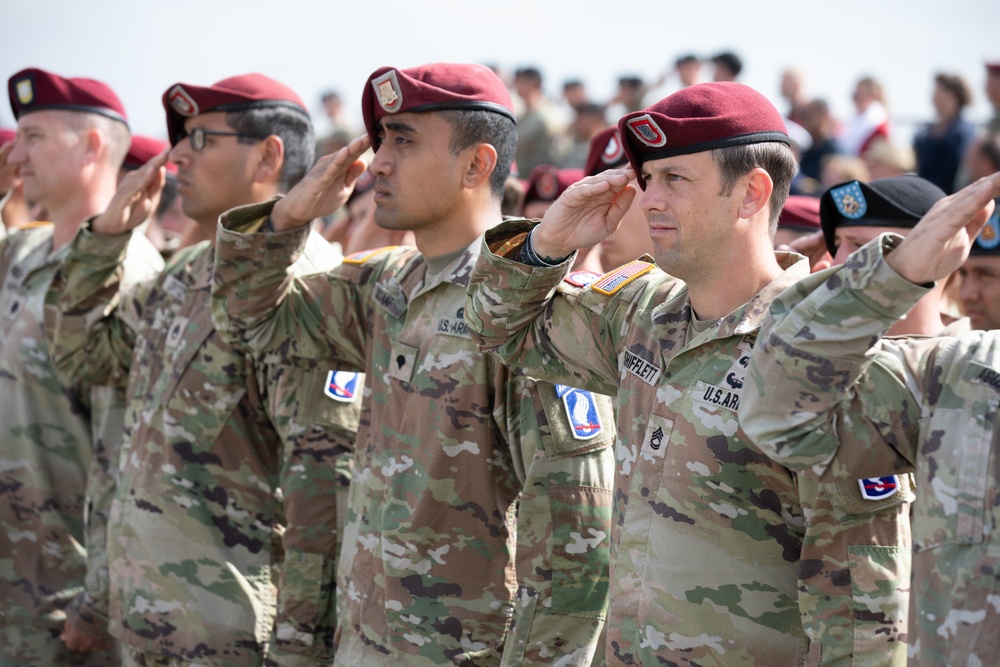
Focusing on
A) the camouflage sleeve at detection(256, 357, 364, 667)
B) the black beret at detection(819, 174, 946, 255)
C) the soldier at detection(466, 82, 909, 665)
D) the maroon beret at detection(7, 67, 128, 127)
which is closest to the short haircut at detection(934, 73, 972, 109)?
the black beret at detection(819, 174, 946, 255)

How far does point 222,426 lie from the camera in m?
4.30

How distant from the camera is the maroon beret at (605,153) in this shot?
15.5ft

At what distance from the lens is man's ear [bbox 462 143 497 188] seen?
3.78m

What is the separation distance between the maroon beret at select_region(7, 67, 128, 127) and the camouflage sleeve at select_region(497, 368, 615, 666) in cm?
331

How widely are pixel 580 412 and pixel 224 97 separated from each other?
218 cm

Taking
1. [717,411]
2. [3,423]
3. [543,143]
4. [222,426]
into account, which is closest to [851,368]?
[717,411]

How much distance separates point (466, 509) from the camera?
3410mm

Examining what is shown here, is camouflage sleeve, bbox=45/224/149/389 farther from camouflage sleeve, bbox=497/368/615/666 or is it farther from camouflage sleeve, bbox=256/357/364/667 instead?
camouflage sleeve, bbox=497/368/615/666

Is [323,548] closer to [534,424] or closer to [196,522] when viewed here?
[196,522]

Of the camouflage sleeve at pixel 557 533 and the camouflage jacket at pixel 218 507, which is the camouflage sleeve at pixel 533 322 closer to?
the camouflage sleeve at pixel 557 533

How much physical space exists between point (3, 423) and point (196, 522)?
1523mm

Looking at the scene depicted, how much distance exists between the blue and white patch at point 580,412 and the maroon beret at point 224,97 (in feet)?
6.79

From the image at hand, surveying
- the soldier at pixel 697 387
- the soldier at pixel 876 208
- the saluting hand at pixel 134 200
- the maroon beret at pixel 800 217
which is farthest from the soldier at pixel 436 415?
the maroon beret at pixel 800 217

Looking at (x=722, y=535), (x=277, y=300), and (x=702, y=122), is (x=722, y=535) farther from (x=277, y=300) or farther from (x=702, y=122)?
(x=277, y=300)
